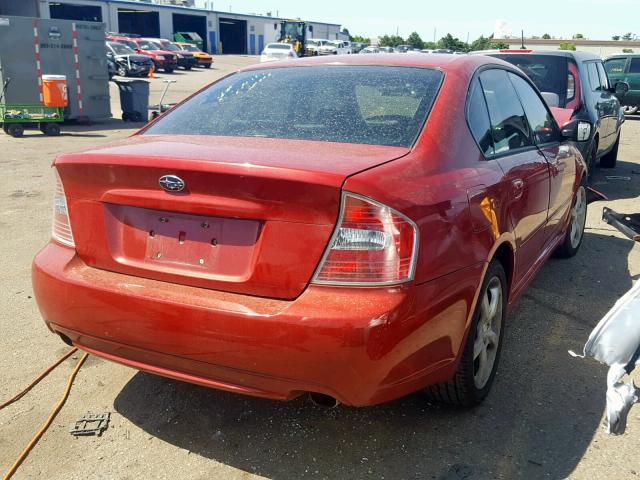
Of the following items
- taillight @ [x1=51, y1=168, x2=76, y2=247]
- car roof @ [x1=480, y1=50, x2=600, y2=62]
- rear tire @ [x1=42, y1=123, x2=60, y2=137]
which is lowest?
rear tire @ [x1=42, y1=123, x2=60, y2=137]

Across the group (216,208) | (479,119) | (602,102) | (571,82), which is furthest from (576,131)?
(602,102)

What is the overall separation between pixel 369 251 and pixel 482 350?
43.9 inches

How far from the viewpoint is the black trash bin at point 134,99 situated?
52.3 feet

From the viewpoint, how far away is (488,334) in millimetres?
3168

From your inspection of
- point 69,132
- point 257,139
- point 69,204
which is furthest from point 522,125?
point 69,132

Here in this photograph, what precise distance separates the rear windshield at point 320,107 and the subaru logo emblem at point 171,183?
56 cm

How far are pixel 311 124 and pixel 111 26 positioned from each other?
2449 inches

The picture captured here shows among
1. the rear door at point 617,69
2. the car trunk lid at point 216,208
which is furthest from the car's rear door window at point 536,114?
the rear door at point 617,69

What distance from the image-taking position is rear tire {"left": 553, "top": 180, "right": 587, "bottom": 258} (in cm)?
540

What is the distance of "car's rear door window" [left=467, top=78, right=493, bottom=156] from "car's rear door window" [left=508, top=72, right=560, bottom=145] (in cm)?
83

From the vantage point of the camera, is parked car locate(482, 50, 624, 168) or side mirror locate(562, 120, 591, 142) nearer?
side mirror locate(562, 120, 591, 142)

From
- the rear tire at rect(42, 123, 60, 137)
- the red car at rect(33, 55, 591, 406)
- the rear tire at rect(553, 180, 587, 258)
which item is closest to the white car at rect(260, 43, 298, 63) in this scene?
the rear tire at rect(42, 123, 60, 137)

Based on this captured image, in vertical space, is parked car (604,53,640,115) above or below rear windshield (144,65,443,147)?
below

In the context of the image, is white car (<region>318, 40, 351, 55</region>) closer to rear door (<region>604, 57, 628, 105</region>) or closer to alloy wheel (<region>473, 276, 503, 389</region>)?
rear door (<region>604, 57, 628, 105</region>)
